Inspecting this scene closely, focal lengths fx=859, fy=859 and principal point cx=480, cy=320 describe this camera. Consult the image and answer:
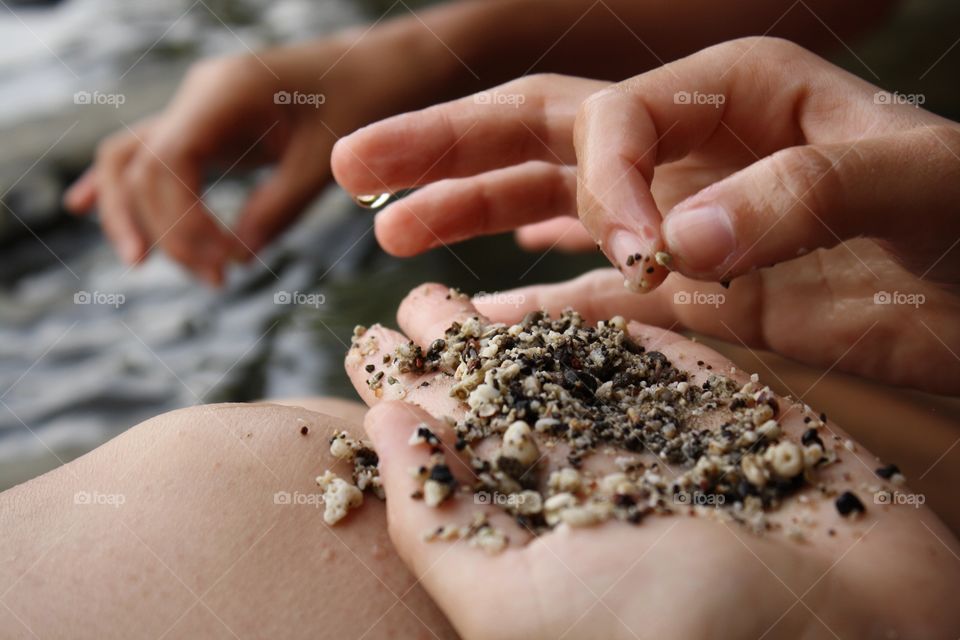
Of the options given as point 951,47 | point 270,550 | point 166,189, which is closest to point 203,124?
point 166,189

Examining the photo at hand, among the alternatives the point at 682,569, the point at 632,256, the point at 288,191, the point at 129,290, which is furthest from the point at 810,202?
the point at 129,290

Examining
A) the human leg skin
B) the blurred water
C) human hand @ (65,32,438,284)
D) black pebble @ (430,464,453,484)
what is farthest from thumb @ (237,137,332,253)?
black pebble @ (430,464,453,484)

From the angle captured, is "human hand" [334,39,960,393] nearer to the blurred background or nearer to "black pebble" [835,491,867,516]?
"black pebble" [835,491,867,516]

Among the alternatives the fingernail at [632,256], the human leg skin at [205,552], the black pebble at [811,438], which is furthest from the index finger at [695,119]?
the human leg skin at [205,552]

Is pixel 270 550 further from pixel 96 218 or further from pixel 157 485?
pixel 96 218

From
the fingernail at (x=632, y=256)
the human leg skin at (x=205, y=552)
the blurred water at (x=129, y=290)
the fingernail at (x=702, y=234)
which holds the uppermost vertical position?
the fingernail at (x=702, y=234)

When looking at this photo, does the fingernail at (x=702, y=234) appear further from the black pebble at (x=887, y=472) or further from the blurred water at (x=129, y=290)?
the blurred water at (x=129, y=290)
